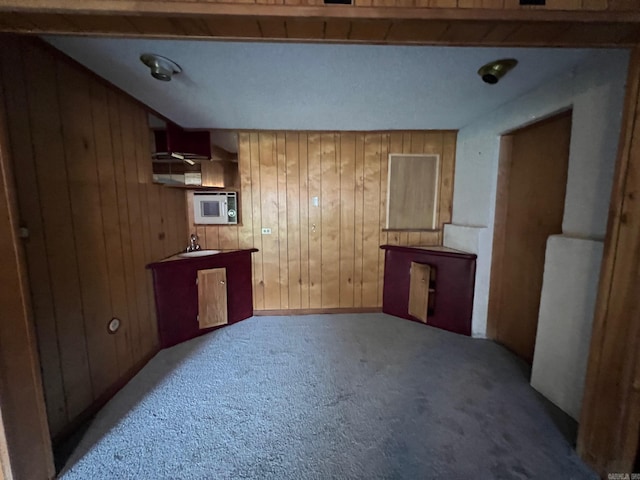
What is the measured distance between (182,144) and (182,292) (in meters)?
1.55

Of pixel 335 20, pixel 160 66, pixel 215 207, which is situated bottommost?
pixel 215 207

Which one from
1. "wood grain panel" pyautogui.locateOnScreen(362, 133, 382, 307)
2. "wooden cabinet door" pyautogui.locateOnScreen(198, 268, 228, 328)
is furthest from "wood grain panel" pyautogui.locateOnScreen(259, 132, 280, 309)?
"wood grain panel" pyautogui.locateOnScreen(362, 133, 382, 307)

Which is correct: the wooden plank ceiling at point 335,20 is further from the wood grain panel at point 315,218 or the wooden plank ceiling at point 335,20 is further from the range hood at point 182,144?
the wood grain panel at point 315,218

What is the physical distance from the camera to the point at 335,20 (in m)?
0.91

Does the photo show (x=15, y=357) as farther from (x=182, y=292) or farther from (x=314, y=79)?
(x=314, y=79)

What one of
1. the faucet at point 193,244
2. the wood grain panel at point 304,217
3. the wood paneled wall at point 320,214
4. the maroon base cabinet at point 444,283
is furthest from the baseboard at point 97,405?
the maroon base cabinet at point 444,283

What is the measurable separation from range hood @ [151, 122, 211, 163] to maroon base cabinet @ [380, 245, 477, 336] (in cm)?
240

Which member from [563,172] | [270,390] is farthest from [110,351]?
[563,172]

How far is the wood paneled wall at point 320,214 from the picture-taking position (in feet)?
9.52

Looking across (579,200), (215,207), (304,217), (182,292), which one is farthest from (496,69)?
(182,292)

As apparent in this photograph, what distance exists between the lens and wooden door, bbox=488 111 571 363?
1834mm

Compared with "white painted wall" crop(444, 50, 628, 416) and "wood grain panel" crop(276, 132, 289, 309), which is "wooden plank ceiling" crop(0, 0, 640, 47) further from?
"wood grain panel" crop(276, 132, 289, 309)

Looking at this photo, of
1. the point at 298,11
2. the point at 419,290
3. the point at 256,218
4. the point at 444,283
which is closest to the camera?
the point at 298,11

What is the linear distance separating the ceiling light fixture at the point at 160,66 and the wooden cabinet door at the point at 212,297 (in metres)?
1.67
